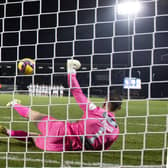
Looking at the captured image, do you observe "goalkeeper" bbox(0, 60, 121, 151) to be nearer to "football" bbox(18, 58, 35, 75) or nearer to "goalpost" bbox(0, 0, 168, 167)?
"goalpost" bbox(0, 0, 168, 167)

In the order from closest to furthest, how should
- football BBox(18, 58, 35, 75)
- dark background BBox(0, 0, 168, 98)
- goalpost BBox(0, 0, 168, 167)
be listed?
goalpost BBox(0, 0, 168, 167) < football BBox(18, 58, 35, 75) < dark background BBox(0, 0, 168, 98)

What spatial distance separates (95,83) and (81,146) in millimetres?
7764

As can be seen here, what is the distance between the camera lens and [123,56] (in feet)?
31.1

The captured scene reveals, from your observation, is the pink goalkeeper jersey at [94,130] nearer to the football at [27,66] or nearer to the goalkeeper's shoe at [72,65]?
the goalkeeper's shoe at [72,65]

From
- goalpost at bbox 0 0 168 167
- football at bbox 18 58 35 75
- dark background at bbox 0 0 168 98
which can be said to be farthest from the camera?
dark background at bbox 0 0 168 98

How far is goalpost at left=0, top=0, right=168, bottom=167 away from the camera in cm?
207

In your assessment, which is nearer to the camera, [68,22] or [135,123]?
[135,123]

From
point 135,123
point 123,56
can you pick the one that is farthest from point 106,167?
point 123,56

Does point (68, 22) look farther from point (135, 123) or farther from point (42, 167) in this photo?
point (42, 167)

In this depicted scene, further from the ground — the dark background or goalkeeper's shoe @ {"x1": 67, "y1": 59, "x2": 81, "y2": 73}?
the dark background

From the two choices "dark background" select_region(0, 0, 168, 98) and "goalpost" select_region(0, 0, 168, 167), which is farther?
"dark background" select_region(0, 0, 168, 98)

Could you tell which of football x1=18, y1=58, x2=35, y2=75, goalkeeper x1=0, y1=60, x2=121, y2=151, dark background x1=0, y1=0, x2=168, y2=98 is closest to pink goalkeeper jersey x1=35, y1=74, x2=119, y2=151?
goalkeeper x1=0, y1=60, x2=121, y2=151

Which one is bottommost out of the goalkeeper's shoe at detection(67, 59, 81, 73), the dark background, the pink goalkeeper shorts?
the pink goalkeeper shorts

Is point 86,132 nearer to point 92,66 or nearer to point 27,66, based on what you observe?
point 27,66
